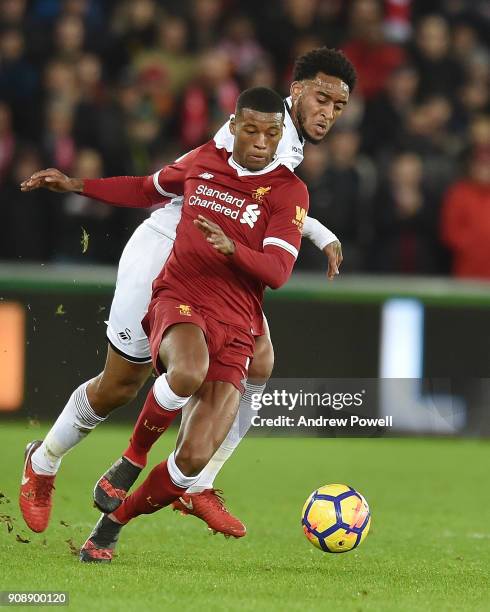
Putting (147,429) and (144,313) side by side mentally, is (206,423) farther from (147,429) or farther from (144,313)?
(144,313)

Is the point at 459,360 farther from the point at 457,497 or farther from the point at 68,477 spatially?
the point at 68,477

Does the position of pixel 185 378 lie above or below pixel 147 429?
above

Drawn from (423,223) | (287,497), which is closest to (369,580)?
(287,497)

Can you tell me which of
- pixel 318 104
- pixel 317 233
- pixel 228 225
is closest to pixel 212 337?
pixel 228 225

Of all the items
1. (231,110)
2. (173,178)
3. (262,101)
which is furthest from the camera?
(231,110)

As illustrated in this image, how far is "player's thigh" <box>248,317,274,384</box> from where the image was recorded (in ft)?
22.6

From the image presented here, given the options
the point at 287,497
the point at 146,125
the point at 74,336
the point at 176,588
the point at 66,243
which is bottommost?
the point at 176,588

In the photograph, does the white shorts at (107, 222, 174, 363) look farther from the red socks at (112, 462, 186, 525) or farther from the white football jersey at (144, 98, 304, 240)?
the red socks at (112, 462, 186, 525)

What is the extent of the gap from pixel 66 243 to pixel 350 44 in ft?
12.3

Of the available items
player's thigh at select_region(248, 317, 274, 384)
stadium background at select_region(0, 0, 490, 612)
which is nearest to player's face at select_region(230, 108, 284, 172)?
player's thigh at select_region(248, 317, 274, 384)

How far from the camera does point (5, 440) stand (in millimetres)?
10617

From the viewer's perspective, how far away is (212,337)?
6.28 m

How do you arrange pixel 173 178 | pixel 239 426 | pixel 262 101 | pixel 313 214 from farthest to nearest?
pixel 313 214 → pixel 239 426 → pixel 173 178 → pixel 262 101

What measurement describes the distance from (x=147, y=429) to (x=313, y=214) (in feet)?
19.6
